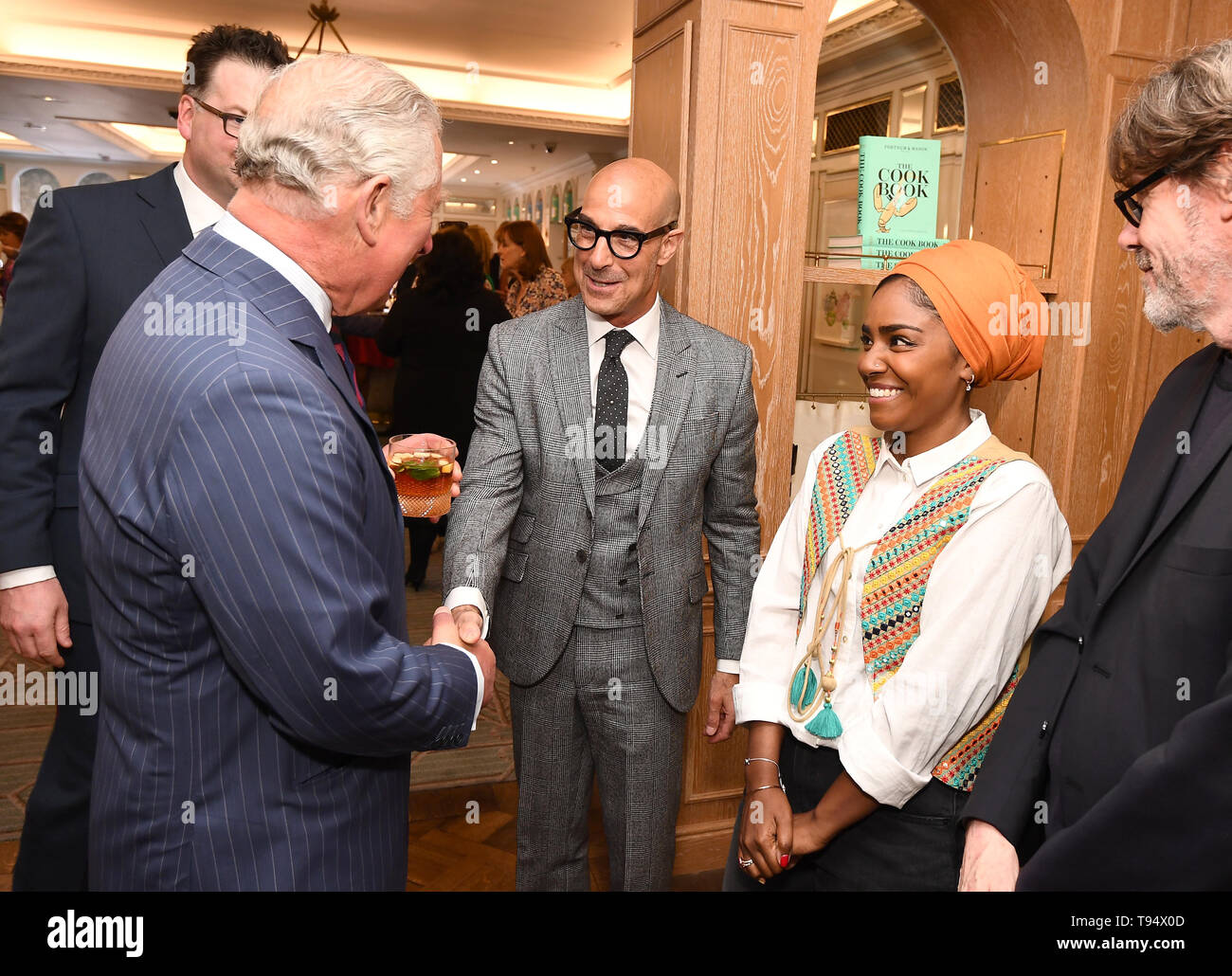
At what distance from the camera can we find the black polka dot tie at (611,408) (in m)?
1.92

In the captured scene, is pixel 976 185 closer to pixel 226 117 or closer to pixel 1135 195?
pixel 1135 195

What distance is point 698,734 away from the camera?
9.03ft

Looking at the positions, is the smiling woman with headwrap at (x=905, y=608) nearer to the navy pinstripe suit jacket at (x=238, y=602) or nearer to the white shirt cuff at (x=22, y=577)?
the navy pinstripe suit jacket at (x=238, y=602)

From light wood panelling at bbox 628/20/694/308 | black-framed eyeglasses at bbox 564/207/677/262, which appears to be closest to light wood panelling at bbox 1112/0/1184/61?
light wood panelling at bbox 628/20/694/308

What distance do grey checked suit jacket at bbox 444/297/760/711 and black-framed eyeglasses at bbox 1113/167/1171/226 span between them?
2.87 feet

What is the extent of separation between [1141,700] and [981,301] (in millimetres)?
677

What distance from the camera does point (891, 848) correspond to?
1.45 meters

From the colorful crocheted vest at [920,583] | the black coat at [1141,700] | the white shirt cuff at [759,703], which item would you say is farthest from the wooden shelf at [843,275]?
the white shirt cuff at [759,703]

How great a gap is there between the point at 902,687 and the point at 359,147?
43.0 inches

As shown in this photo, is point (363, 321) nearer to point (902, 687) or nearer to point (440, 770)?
point (440, 770)

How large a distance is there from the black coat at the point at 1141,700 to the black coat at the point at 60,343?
176cm

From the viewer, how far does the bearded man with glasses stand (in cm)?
99

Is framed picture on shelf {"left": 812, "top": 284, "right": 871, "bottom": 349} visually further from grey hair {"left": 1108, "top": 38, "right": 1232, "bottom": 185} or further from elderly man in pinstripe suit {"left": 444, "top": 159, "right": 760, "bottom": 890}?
grey hair {"left": 1108, "top": 38, "right": 1232, "bottom": 185}
